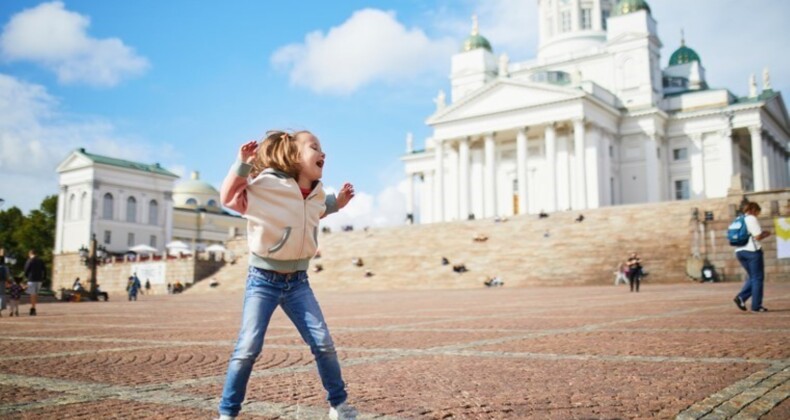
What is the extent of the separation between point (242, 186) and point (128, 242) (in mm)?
78191

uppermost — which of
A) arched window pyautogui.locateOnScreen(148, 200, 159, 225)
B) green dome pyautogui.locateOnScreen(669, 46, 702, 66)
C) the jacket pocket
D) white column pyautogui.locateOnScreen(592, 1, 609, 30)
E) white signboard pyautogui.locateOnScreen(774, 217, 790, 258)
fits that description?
white column pyautogui.locateOnScreen(592, 1, 609, 30)

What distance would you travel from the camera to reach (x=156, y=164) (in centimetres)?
7969

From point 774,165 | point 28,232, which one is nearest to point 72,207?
point 28,232

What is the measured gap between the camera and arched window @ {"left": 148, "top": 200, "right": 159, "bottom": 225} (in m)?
77.4

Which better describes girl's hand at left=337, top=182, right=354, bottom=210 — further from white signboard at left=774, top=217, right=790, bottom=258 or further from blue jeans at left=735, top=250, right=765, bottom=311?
white signboard at left=774, top=217, right=790, bottom=258

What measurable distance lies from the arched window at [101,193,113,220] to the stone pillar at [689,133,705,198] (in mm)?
60504

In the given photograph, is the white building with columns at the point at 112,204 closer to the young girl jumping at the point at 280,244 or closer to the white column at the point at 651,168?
the white column at the point at 651,168

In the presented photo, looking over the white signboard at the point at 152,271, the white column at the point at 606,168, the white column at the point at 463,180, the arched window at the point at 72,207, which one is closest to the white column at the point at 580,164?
the white column at the point at 606,168

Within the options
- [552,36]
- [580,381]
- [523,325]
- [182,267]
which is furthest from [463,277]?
[552,36]

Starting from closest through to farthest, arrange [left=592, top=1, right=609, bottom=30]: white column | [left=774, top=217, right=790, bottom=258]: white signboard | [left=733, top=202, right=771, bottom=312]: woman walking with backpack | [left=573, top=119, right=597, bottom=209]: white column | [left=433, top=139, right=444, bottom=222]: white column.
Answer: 1. [left=733, top=202, right=771, bottom=312]: woman walking with backpack
2. [left=774, top=217, right=790, bottom=258]: white signboard
3. [left=573, top=119, right=597, bottom=209]: white column
4. [left=433, top=139, right=444, bottom=222]: white column
5. [left=592, top=1, right=609, bottom=30]: white column

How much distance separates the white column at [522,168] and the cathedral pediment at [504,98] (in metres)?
2.53

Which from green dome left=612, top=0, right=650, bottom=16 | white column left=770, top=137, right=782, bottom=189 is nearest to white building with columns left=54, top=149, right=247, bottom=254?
green dome left=612, top=0, right=650, bottom=16

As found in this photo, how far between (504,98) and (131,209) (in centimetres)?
4507

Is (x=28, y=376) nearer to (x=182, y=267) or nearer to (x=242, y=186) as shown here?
(x=242, y=186)
